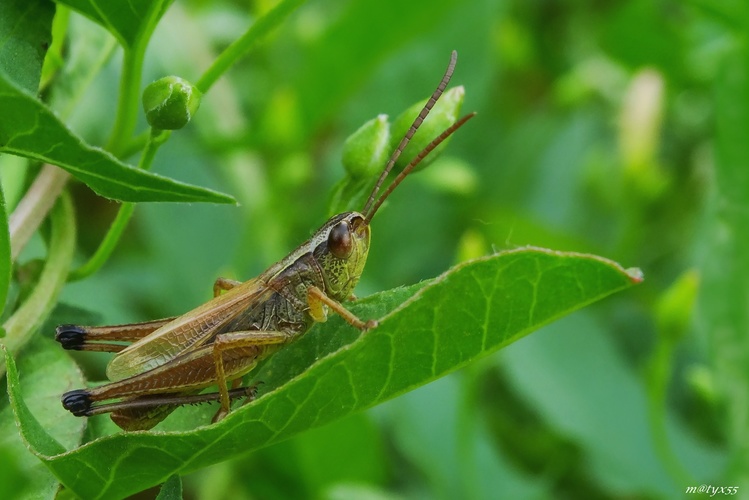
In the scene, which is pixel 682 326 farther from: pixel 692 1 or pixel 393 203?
pixel 393 203

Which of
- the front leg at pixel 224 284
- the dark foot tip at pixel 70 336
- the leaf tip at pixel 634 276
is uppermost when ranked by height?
the front leg at pixel 224 284

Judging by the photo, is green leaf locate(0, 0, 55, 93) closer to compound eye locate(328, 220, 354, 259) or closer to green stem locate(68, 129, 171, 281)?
green stem locate(68, 129, 171, 281)

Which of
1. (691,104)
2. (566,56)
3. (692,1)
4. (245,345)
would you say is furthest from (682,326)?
(566,56)

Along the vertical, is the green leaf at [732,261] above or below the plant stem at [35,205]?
below

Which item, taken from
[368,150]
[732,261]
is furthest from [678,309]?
[368,150]

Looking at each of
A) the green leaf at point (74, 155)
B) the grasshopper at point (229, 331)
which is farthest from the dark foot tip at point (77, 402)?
the green leaf at point (74, 155)

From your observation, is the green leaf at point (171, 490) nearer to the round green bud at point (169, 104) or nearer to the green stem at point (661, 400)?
the round green bud at point (169, 104)
